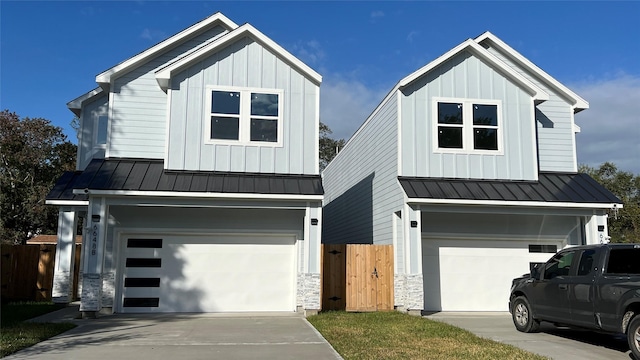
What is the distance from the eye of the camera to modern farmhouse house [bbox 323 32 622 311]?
536 inches

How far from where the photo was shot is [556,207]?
44.1 ft

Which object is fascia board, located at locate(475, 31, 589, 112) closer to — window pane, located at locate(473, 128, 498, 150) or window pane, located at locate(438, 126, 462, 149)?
window pane, located at locate(473, 128, 498, 150)

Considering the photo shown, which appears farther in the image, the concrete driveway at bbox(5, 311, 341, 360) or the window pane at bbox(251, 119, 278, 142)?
the window pane at bbox(251, 119, 278, 142)

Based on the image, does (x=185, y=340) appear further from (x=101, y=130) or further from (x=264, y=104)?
(x=101, y=130)

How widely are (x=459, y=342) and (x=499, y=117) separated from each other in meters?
7.56

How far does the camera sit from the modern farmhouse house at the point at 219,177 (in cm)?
1289

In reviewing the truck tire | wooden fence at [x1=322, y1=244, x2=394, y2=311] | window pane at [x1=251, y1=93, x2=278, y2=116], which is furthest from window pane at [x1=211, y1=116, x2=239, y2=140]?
the truck tire

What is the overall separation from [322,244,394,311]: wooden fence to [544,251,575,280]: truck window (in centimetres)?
460

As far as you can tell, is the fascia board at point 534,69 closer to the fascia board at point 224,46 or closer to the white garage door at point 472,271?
the white garage door at point 472,271

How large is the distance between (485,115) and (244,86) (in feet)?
22.5

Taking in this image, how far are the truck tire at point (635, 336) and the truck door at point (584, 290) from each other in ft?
2.89

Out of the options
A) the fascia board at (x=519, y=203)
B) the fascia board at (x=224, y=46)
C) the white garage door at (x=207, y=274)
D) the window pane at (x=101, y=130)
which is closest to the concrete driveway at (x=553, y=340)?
the fascia board at (x=519, y=203)

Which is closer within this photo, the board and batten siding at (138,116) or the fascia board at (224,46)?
the fascia board at (224,46)

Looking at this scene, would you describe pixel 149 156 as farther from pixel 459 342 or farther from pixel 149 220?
pixel 459 342
